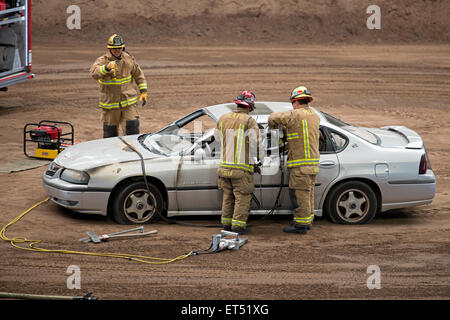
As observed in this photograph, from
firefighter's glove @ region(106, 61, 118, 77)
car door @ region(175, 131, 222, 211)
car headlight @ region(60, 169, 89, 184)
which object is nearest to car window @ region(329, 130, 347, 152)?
car door @ region(175, 131, 222, 211)

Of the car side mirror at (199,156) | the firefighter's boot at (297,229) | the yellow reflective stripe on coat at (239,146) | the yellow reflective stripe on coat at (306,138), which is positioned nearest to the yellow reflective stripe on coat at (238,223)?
the firefighter's boot at (297,229)

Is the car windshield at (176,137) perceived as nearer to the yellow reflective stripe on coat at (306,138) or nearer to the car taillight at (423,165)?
the yellow reflective stripe on coat at (306,138)

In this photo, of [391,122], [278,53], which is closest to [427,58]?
[278,53]

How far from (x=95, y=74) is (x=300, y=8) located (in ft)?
64.9

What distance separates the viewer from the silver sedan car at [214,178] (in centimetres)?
914

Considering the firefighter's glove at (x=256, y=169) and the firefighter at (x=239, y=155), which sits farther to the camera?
the firefighter's glove at (x=256, y=169)

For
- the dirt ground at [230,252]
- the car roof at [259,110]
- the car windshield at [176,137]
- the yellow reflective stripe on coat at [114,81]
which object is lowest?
the dirt ground at [230,252]

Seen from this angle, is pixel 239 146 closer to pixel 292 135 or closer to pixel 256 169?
pixel 256 169

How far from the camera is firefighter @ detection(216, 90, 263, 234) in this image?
29.0 feet

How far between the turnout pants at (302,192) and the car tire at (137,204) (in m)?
1.71

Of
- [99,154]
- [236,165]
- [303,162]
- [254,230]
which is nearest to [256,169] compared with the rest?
[236,165]

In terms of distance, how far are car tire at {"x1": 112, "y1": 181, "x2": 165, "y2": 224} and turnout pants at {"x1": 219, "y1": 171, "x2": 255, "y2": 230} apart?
848 millimetres

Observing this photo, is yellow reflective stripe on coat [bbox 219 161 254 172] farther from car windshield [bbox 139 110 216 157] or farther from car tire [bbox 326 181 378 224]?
car tire [bbox 326 181 378 224]

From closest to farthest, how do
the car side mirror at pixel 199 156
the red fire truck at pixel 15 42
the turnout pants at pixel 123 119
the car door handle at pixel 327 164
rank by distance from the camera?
the car side mirror at pixel 199 156 → the car door handle at pixel 327 164 → the turnout pants at pixel 123 119 → the red fire truck at pixel 15 42
